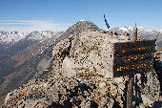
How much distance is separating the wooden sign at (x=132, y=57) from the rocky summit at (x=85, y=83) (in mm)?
8101

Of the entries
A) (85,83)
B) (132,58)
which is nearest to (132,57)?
(132,58)

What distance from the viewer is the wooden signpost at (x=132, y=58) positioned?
27.0m

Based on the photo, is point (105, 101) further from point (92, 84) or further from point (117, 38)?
point (117, 38)

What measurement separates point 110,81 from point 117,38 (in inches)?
337

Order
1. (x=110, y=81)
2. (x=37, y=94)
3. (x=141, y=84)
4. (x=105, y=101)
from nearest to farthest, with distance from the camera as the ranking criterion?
(x=37, y=94) → (x=105, y=101) → (x=110, y=81) → (x=141, y=84)

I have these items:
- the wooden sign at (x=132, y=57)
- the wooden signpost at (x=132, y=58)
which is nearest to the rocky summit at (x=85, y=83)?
the wooden signpost at (x=132, y=58)

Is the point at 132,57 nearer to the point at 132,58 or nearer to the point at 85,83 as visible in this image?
the point at 132,58

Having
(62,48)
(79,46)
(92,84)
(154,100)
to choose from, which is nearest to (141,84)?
(154,100)

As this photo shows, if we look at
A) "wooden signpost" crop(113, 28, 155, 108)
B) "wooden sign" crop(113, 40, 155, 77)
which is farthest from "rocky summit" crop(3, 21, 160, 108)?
"wooden sign" crop(113, 40, 155, 77)

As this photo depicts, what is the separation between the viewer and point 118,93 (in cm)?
3591

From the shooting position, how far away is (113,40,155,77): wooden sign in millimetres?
26953

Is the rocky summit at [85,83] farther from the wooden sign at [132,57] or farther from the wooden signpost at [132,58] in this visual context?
the wooden sign at [132,57]

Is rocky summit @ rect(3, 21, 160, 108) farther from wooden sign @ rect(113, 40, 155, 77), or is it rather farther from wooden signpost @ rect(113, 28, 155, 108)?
wooden sign @ rect(113, 40, 155, 77)

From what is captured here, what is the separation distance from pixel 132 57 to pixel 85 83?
10179mm
